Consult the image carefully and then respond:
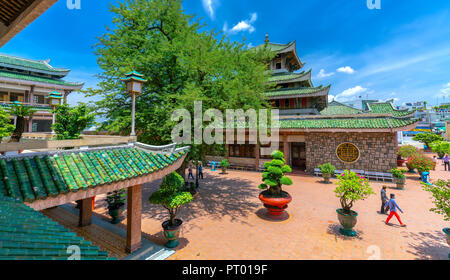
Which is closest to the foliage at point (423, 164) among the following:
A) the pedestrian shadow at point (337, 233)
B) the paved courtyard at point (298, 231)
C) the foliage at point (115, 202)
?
the paved courtyard at point (298, 231)

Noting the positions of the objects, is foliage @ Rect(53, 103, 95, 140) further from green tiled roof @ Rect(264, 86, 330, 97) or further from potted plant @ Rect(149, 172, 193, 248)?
green tiled roof @ Rect(264, 86, 330, 97)

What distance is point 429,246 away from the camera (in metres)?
6.09

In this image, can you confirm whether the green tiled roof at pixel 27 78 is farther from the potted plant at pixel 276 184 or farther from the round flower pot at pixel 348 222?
the round flower pot at pixel 348 222

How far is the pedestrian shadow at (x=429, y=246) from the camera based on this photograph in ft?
18.3

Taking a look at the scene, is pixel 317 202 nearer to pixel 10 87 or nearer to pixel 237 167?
pixel 237 167

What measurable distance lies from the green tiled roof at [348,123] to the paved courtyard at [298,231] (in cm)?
478

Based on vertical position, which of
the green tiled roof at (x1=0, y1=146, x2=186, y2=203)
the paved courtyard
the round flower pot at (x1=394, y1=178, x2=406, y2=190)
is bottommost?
the paved courtyard

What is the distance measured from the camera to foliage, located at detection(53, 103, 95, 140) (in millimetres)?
5772

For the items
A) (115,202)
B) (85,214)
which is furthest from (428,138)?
(85,214)

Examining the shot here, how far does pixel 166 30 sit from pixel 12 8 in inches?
297

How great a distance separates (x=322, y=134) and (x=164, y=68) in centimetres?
1365

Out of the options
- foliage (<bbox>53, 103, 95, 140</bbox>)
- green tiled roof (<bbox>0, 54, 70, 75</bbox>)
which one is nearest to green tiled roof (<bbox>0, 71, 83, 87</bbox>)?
green tiled roof (<bbox>0, 54, 70, 75</bbox>)

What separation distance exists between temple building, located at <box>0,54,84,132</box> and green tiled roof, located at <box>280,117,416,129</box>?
26.9 m

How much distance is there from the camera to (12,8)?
344cm
